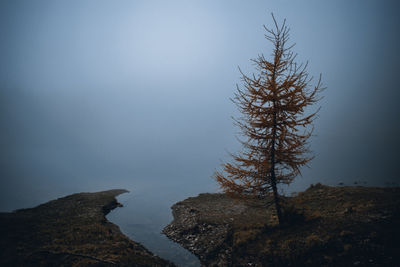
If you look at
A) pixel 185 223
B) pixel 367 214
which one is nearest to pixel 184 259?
pixel 185 223

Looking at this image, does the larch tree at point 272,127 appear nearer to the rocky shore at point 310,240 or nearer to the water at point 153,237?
the rocky shore at point 310,240

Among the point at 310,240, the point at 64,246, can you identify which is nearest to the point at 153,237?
the point at 64,246

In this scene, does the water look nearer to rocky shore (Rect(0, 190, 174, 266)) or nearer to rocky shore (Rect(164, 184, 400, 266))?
rocky shore (Rect(164, 184, 400, 266))

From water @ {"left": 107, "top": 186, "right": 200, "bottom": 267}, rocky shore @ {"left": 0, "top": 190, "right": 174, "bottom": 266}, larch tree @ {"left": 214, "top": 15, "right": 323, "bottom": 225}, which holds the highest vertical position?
larch tree @ {"left": 214, "top": 15, "right": 323, "bottom": 225}

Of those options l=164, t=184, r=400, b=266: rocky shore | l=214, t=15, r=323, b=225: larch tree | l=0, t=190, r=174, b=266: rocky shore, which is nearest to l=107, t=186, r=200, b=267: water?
l=164, t=184, r=400, b=266: rocky shore

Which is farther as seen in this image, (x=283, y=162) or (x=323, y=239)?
(x=283, y=162)

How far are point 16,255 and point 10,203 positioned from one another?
262ft

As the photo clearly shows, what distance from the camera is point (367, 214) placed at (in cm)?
1070

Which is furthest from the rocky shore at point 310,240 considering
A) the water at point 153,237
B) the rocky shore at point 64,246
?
the rocky shore at point 64,246

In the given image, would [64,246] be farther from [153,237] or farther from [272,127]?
[272,127]

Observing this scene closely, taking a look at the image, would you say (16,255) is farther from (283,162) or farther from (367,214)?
(367,214)

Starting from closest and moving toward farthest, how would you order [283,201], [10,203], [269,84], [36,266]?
1. [36,266]
2. [269,84]
3. [283,201]
4. [10,203]

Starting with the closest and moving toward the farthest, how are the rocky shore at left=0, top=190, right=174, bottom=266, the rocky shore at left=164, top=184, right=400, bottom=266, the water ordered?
1. the rocky shore at left=164, top=184, right=400, bottom=266
2. the rocky shore at left=0, top=190, right=174, bottom=266
3. the water

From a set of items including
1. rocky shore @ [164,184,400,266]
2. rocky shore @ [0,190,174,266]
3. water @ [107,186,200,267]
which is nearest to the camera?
rocky shore @ [164,184,400,266]
